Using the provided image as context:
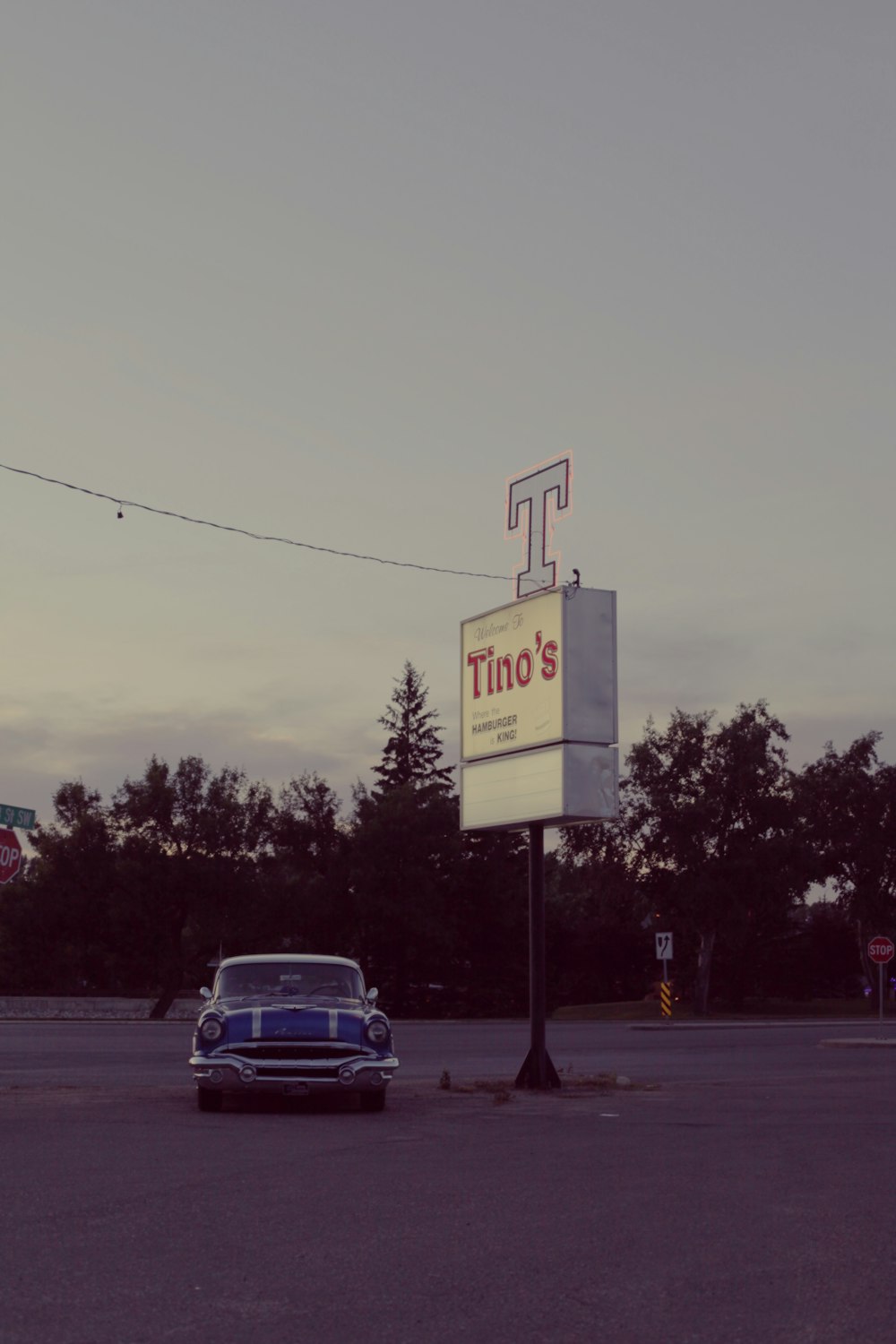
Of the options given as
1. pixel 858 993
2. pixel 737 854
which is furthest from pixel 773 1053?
pixel 858 993

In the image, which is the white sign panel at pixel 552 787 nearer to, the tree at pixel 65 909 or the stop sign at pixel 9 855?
the stop sign at pixel 9 855

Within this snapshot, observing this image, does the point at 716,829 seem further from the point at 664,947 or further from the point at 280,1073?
the point at 280,1073

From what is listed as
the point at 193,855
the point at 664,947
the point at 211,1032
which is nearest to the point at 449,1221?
the point at 211,1032

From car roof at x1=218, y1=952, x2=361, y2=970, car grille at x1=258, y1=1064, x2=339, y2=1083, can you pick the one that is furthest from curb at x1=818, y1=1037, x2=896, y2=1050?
car grille at x1=258, y1=1064, x2=339, y2=1083

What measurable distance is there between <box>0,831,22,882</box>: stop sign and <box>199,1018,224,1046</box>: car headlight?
397 cm

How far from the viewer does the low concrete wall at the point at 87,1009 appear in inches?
2009

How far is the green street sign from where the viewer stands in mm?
20078

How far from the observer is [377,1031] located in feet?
55.0

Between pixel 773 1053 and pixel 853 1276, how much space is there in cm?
2520

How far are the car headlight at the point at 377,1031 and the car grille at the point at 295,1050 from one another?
8.0 inches

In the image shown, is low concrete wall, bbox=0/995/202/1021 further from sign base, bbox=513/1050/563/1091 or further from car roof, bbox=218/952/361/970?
car roof, bbox=218/952/361/970

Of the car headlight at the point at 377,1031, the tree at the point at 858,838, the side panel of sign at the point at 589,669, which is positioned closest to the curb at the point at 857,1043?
the side panel of sign at the point at 589,669

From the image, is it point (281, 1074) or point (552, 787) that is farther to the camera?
point (552, 787)

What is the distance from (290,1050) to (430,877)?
55629mm
